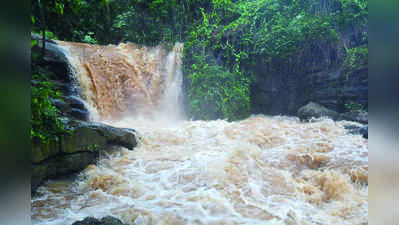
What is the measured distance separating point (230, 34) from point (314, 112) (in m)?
4.00

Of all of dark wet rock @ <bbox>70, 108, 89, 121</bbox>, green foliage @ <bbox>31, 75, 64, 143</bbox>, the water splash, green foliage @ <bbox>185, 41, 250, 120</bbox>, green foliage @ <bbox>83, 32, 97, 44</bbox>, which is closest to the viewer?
the water splash

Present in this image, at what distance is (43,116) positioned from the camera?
111 inches

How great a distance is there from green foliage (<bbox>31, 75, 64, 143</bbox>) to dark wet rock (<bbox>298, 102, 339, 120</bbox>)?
6068mm

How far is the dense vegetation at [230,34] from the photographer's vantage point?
21.7 ft

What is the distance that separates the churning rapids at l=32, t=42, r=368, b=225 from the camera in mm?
2285

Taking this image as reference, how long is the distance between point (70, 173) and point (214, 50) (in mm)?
6391

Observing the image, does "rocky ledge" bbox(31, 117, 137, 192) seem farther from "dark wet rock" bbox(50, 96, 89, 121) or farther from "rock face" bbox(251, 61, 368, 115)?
"rock face" bbox(251, 61, 368, 115)

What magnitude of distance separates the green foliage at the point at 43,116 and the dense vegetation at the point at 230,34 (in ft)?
15.7

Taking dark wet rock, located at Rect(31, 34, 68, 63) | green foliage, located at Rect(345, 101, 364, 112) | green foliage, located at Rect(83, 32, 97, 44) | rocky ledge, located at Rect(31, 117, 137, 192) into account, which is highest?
green foliage, located at Rect(83, 32, 97, 44)

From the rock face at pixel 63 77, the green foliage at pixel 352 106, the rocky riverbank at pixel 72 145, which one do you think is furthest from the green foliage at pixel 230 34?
the rocky riverbank at pixel 72 145

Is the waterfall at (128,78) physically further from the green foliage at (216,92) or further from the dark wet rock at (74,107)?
the green foliage at (216,92)

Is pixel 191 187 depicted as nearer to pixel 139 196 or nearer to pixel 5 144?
pixel 139 196

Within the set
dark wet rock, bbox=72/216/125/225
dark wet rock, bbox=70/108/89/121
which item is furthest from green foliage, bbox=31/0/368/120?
dark wet rock, bbox=72/216/125/225

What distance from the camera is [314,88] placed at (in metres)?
6.89
